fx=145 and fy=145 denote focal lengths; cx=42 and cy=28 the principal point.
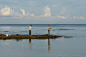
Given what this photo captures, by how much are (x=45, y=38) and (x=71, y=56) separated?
19379mm

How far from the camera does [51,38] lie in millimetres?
40406

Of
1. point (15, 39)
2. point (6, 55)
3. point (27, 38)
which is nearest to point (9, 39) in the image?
point (15, 39)

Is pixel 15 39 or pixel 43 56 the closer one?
pixel 43 56

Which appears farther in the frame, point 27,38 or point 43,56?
point 27,38

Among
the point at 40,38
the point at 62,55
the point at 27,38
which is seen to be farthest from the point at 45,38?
the point at 62,55

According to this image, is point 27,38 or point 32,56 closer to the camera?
point 32,56

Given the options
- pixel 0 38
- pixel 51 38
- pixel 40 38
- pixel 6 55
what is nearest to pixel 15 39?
pixel 0 38

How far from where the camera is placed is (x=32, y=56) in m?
21.2

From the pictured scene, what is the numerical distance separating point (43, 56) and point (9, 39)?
2037cm

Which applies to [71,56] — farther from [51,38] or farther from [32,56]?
[51,38]

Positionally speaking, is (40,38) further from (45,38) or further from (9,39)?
(9,39)

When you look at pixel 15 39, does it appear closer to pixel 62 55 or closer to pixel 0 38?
pixel 0 38

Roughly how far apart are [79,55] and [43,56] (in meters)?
5.50

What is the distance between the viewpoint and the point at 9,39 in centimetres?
3953
